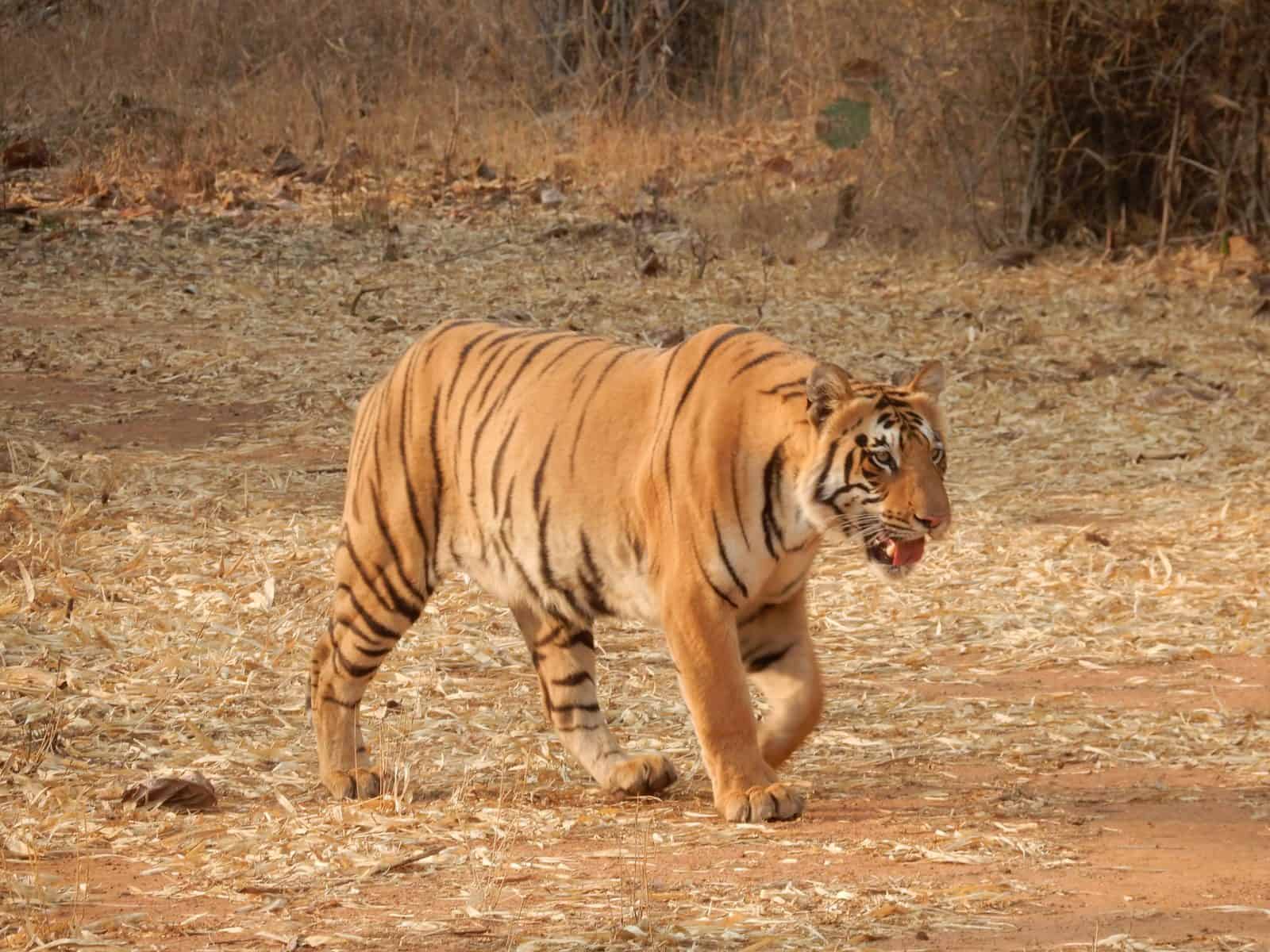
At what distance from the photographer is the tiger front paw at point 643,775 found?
4.24 m

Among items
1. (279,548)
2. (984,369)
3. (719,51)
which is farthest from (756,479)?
(719,51)

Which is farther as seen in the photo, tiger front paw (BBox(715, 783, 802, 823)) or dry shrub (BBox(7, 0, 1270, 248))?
dry shrub (BBox(7, 0, 1270, 248))

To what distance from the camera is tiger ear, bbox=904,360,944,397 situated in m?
4.13

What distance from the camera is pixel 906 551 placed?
3.97 m

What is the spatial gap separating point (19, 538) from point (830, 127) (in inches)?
361

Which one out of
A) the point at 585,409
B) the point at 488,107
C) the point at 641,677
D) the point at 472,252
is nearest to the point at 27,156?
the point at 488,107

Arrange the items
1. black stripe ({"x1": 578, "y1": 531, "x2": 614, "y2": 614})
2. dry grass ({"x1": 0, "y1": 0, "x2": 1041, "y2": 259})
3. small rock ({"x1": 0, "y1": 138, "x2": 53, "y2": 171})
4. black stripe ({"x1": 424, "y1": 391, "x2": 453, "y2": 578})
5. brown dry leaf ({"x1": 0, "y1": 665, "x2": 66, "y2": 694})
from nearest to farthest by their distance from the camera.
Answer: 1. black stripe ({"x1": 578, "y1": 531, "x2": 614, "y2": 614})
2. black stripe ({"x1": 424, "y1": 391, "x2": 453, "y2": 578})
3. brown dry leaf ({"x1": 0, "y1": 665, "x2": 66, "y2": 694})
4. dry grass ({"x1": 0, "y1": 0, "x2": 1041, "y2": 259})
5. small rock ({"x1": 0, "y1": 138, "x2": 53, "y2": 171})

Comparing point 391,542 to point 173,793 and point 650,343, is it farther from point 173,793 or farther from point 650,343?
point 650,343

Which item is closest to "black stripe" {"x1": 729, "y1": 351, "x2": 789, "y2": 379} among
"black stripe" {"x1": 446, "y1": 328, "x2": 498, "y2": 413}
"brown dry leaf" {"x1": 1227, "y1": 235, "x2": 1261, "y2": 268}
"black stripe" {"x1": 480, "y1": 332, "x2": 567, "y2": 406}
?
"black stripe" {"x1": 480, "y1": 332, "x2": 567, "y2": 406}

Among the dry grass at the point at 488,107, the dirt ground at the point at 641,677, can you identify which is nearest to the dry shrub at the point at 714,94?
the dry grass at the point at 488,107

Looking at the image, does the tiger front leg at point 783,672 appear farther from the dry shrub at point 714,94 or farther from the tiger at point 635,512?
the dry shrub at point 714,94

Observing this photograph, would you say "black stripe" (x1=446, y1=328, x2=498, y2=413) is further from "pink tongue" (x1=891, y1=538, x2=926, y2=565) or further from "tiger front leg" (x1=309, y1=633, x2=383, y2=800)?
"pink tongue" (x1=891, y1=538, x2=926, y2=565)

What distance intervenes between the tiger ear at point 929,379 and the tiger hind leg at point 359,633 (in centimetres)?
123

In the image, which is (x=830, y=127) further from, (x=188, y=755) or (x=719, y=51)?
(x=188, y=755)
